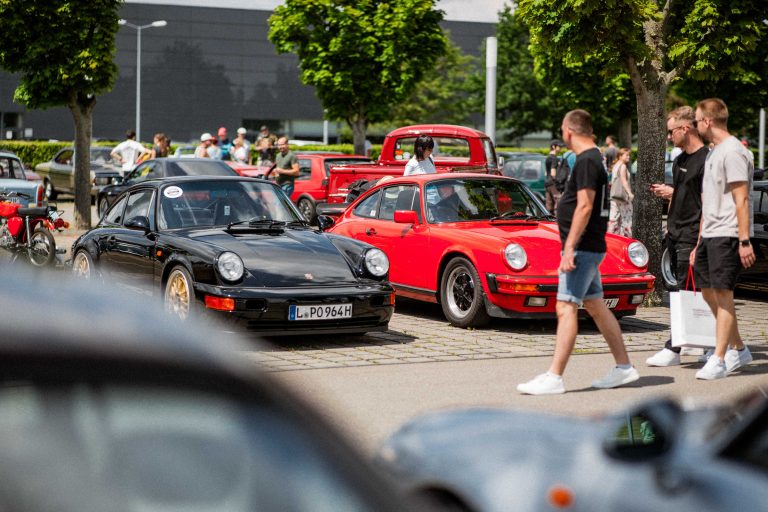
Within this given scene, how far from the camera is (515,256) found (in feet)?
31.1

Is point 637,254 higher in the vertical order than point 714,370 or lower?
higher

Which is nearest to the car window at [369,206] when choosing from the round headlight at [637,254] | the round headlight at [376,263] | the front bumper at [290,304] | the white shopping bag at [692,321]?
the round headlight at [376,263]

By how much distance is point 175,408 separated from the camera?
4.08 ft

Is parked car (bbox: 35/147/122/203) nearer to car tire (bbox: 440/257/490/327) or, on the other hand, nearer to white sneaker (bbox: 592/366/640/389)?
car tire (bbox: 440/257/490/327)

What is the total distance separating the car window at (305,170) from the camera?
940 inches

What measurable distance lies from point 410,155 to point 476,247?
1012 centimetres

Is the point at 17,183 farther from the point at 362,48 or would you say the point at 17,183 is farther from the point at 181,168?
the point at 362,48

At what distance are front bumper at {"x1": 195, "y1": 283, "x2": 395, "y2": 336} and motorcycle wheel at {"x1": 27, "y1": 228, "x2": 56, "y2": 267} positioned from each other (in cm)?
565

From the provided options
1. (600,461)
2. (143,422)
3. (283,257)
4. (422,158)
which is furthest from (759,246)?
(143,422)

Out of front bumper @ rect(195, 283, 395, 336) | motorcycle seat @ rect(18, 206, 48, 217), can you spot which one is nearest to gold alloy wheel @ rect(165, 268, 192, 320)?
front bumper @ rect(195, 283, 395, 336)

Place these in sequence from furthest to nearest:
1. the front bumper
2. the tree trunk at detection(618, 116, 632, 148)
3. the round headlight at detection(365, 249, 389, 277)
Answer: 1. the tree trunk at detection(618, 116, 632, 148)
2. the round headlight at detection(365, 249, 389, 277)
3. the front bumper

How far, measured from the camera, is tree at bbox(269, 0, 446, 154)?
99.7 feet

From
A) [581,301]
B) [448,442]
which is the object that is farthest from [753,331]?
[448,442]

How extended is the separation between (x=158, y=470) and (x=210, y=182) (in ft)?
29.2
